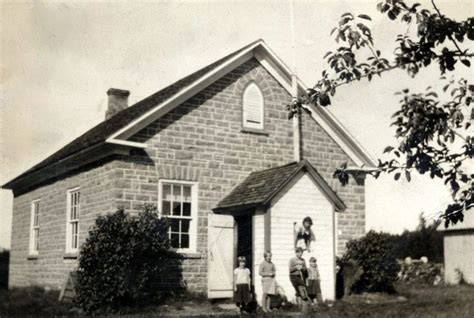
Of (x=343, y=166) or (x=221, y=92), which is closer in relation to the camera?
(x=343, y=166)

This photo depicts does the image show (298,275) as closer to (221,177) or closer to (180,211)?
(180,211)

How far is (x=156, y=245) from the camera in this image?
46.8 feet

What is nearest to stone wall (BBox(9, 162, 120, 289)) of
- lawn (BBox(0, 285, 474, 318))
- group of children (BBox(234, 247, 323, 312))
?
lawn (BBox(0, 285, 474, 318))

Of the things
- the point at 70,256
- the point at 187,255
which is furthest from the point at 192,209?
the point at 70,256

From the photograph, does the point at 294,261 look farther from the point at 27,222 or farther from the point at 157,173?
the point at 27,222

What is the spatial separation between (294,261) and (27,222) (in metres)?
11.5

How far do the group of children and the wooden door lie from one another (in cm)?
113

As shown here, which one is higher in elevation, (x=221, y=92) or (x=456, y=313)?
(x=221, y=92)

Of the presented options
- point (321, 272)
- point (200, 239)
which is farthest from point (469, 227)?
point (200, 239)

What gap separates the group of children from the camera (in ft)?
45.5

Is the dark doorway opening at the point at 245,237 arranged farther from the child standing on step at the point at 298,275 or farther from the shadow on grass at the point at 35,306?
the shadow on grass at the point at 35,306

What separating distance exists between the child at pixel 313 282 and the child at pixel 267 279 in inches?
43.5

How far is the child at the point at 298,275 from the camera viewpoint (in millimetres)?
14430

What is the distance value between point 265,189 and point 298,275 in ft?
7.56
